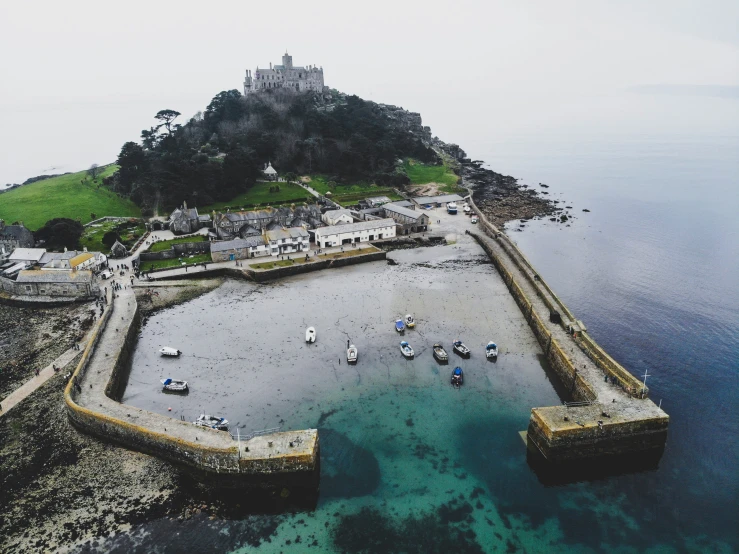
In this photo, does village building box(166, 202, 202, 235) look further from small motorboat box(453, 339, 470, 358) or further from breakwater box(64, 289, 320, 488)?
small motorboat box(453, 339, 470, 358)

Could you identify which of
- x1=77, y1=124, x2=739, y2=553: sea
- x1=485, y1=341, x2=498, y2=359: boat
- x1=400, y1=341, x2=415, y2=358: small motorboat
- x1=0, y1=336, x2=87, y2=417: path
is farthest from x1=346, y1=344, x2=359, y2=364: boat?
x1=0, y1=336, x2=87, y2=417: path

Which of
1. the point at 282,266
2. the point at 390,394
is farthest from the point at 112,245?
the point at 390,394

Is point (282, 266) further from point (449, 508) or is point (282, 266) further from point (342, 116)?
point (342, 116)

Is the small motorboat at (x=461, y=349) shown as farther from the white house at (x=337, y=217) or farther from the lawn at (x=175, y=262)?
the white house at (x=337, y=217)

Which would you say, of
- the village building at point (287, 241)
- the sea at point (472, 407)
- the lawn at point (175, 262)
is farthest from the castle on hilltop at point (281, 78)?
the sea at point (472, 407)

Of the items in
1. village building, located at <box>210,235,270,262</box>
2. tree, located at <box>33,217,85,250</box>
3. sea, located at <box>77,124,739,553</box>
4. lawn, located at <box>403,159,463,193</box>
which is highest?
lawn, located at <box>403,159,463,193</box>

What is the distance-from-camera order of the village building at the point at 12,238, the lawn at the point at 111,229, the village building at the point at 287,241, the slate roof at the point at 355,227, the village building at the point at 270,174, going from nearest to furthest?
the village building at the point at 12,238
the village building at the point at 287,241
the lawn at the point at 111,229
the slate roof at the point at 355,227
the village building at the point at 270,174
